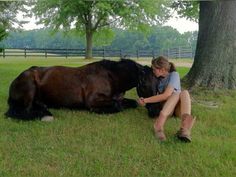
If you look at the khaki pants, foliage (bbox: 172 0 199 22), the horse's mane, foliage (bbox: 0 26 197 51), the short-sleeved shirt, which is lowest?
the khaki pants

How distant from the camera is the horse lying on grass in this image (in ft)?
16.9

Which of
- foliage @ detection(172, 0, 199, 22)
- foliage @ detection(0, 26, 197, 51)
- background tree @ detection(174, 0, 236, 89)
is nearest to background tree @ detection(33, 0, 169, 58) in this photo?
foliage @ detection(172, 0, 199, 22)

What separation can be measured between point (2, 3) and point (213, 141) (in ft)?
42.3

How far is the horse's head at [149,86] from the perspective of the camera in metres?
4.94

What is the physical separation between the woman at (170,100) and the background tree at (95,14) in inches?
1044

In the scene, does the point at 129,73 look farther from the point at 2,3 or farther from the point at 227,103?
the point at 2,3

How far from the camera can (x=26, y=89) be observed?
5109 mm

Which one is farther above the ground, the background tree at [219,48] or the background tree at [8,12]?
the background tree at [8,12]

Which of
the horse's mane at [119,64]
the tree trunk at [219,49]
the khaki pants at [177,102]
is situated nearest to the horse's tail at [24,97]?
the horse's mane at [119,64]

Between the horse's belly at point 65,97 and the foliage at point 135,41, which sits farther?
the foliage at point 135,41

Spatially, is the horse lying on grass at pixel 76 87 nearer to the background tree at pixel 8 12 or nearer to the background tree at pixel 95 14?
the background tree at pixel 8 12

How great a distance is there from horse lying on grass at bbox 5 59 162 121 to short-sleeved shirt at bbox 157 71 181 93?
0.43 metres

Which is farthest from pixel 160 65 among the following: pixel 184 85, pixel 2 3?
pixel 2 3

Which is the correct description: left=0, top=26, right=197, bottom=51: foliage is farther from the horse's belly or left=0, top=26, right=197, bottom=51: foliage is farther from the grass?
the grass
